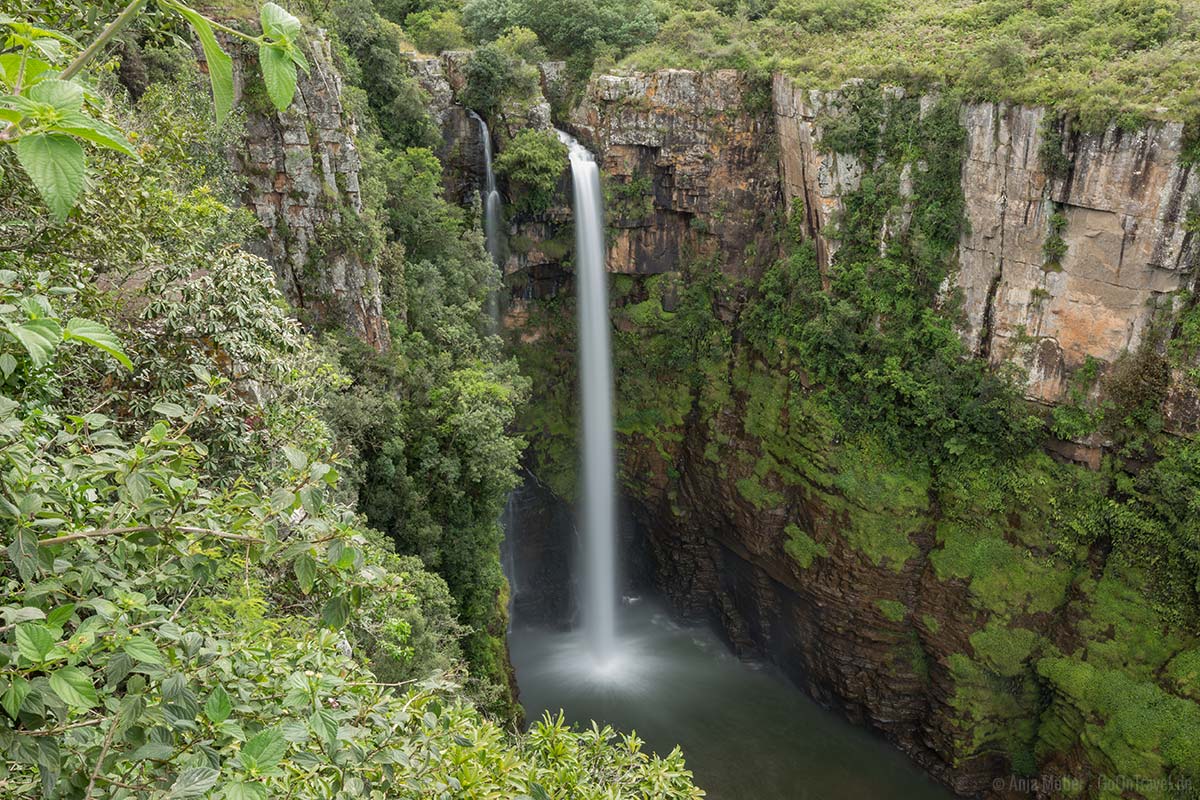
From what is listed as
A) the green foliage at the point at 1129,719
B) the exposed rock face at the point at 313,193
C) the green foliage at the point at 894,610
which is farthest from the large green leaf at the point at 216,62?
the green foliage at the point at 894,610

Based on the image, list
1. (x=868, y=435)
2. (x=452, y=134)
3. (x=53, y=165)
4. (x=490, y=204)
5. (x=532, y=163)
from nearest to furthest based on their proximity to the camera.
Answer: (x=53, y=165)
(x=868, y=435)
(x=532, y=163)
(x=452, y=134)
(x=490, y=204)

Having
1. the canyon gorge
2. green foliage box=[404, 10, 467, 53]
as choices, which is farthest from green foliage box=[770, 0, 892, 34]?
green foliage box=[404, 10, 467, 53]

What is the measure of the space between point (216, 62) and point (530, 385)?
14957 millimetres

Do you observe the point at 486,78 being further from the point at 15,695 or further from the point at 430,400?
the point at 15,695

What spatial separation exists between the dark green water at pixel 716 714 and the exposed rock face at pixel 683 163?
10.4 m

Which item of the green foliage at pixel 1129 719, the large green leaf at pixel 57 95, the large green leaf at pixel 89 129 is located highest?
the large green leaf at pixel 57 95

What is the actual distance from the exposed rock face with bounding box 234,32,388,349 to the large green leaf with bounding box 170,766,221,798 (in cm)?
1105

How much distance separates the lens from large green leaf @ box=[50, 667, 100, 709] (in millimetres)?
1625

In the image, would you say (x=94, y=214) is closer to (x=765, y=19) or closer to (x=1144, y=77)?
(x=1144, y=77)

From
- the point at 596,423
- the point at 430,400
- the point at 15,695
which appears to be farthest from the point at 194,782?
the point at 596,423

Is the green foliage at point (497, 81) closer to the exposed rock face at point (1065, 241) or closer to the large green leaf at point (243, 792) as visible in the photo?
the exposed rock face at point (1065, 241)

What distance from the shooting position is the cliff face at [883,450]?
44.4ft

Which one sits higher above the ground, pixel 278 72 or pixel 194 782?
pixel 278 72

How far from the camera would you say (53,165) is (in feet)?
3.92
